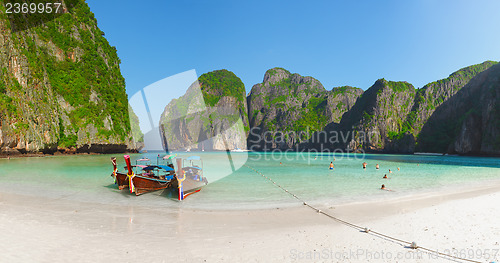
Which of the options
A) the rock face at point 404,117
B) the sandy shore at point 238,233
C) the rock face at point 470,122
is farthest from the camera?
the rock face at point 404,117

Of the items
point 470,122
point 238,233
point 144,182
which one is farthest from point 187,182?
point 470,122

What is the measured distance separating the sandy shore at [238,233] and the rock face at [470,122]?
10244 cm

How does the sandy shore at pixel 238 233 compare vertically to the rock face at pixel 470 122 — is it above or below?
below

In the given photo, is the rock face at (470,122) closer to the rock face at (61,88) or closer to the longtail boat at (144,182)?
the longtail boat at (144,182)

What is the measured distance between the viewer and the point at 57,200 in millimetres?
12805

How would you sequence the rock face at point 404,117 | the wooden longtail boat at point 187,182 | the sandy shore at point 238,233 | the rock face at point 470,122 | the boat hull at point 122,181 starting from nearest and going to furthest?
the sandy shore at point 238,233, the wooden longtail boat at point 187,182, the boat hull at point 122,181, the rock face at point 470,122, the rock face at point 404,117

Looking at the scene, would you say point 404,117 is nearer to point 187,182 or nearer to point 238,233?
point 187,182

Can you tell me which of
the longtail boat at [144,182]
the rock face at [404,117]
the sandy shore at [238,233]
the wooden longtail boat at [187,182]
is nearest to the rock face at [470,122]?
the rock face at [404,117]

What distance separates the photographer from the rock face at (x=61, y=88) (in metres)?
44.2

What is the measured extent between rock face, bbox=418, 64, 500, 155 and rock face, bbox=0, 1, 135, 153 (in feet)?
414

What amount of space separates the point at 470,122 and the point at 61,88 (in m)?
140

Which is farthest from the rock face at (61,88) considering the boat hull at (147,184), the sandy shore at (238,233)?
the sandy shore at (238,233)

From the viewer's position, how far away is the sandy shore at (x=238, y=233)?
19.4ft

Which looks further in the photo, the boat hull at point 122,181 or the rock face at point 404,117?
the rock face at point 404,117
